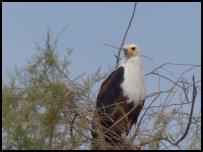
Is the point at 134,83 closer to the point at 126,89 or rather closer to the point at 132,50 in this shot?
the point at 126,89

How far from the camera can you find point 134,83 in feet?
18.2

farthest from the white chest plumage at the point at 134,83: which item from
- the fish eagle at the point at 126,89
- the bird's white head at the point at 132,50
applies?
the bird's white head at the point at 132,50

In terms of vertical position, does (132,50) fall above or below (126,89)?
above

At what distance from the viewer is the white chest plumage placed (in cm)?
551

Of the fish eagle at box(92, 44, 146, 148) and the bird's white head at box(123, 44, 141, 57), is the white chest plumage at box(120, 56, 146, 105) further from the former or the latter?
the bird's white head at box(123, 44, 141, 57)

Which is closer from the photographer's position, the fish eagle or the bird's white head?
the fish eagle

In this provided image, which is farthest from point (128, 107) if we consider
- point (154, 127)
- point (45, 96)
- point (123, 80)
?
point (45, 96)

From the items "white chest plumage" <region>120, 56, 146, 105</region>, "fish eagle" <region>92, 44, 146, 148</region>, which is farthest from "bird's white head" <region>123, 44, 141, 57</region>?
"white chest plumage" <region>120, 56, 146, 105</region>

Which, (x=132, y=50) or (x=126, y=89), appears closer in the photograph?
(x=126, y=89)

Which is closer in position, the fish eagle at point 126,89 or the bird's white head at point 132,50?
the fish eagle at point 126,89

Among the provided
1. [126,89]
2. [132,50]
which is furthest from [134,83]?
[132,50]

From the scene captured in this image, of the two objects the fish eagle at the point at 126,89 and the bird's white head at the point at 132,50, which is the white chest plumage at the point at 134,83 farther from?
the bird's white head at the point at 132,50

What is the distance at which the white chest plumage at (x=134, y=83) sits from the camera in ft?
18.1

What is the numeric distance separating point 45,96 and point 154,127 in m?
1.14
